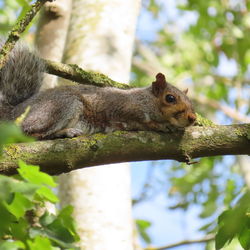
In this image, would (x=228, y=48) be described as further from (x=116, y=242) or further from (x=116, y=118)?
(x=116, y=242)

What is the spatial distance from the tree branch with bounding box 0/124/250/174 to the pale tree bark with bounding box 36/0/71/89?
132cm

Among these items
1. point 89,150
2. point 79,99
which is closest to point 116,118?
point 79,99

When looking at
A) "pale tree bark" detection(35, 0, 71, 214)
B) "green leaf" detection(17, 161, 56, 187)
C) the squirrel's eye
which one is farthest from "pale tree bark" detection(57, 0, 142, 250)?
"green leaf" detection(17, 161, 56, 187)

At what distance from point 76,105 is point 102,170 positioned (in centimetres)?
36

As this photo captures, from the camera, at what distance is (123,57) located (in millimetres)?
2986

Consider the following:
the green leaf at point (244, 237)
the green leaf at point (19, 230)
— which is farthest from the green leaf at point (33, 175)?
the green leaf at point (244, 237)

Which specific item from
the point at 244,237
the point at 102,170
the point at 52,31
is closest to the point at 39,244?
the point at 244,237

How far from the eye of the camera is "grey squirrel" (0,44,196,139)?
244cm

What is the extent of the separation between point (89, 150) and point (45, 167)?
0.16m

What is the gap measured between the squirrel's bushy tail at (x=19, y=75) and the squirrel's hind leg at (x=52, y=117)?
13 centimetres

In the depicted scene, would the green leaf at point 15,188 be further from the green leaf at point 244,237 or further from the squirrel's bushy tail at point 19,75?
the squirrel's bushy tail at point 19,75

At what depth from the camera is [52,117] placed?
2471 mm

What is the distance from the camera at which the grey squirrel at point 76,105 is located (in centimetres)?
244

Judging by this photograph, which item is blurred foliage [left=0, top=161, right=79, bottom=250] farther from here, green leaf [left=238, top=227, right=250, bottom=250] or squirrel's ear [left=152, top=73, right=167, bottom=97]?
squirrel's ear [left=152, top=73, right=167, bottom=97]
